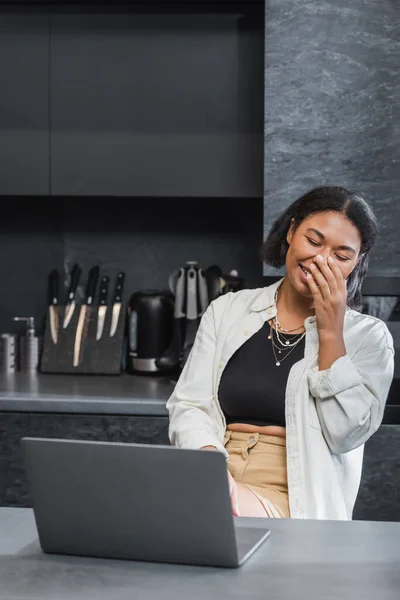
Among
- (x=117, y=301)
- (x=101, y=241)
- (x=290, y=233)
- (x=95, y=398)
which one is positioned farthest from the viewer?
(x=101, y=241)

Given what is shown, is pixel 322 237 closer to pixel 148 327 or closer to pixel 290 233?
pixel 290 233

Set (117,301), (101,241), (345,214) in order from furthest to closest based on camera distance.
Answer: (101,241) < (117,301) < (345,214)

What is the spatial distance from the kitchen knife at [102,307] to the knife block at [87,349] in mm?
12

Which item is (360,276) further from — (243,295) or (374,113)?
(374,113)

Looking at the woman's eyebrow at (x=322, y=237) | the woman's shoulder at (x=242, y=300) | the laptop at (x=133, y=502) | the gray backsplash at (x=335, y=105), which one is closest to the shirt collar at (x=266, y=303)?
the woman's shoulder at (x=242, y=300)

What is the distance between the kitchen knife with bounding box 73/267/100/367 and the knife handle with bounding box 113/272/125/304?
0.08m

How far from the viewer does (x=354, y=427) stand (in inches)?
79.4

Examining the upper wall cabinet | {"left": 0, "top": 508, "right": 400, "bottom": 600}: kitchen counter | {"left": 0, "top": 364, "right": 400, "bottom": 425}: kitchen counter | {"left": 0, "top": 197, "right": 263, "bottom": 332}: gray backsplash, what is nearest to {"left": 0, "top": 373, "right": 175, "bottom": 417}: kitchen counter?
{"left": 0, "top": 364, "right": 400, "bottom": 425}: kitchen counter

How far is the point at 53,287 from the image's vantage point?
356 cm

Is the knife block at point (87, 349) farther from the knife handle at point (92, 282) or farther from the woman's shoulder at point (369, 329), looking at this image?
the woman's shoulder at point (369, 329)

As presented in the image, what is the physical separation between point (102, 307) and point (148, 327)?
0.21 metres

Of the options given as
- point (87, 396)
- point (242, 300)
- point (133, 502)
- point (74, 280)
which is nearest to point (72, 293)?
point (74, 280)

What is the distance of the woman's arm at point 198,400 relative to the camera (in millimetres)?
2070

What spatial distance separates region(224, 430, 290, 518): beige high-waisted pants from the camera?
207cm
